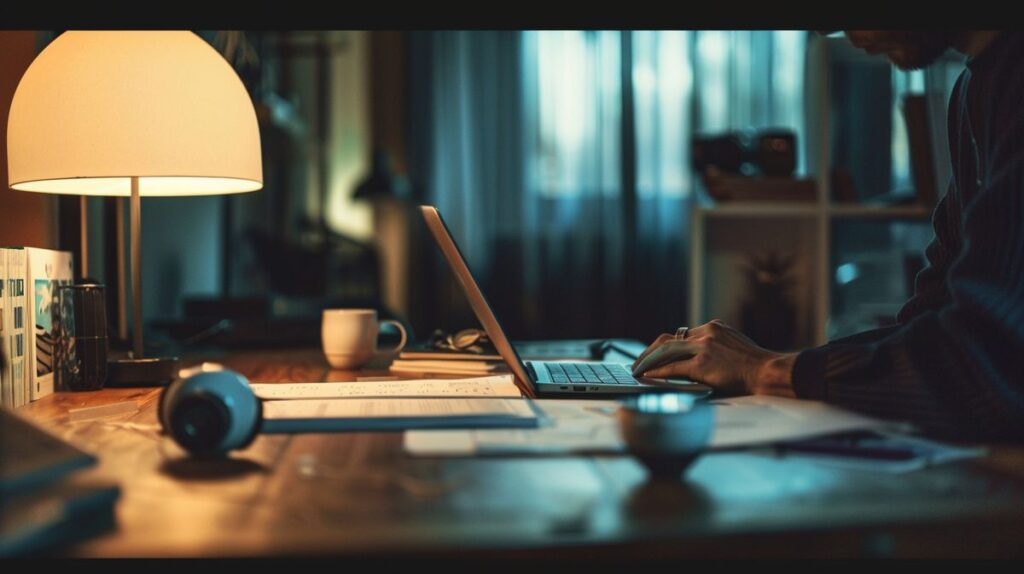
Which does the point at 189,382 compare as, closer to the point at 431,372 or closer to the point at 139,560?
the point at 139,560

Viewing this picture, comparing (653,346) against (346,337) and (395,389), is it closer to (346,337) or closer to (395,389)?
(395,389)

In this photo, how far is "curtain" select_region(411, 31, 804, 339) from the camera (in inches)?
146

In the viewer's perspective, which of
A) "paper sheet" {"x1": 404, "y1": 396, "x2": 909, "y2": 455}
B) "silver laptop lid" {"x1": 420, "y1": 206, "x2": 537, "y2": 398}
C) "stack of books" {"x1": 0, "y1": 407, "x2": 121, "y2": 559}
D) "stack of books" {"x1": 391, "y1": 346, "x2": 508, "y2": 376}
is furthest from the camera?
"stack of books" {"x1": 391, "y1": 346, "x2": 508, "y2": 376}

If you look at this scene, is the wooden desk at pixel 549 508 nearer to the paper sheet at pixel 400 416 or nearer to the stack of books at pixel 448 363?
the paper sheet at pixel 400 416

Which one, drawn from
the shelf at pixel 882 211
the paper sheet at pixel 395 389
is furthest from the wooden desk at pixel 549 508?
the shelf at pixel 882 211

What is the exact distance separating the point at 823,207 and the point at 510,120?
1428 millimetres

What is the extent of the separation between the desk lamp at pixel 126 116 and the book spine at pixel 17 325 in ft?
0.52

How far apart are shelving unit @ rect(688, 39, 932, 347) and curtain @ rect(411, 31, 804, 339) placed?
1.63 ft

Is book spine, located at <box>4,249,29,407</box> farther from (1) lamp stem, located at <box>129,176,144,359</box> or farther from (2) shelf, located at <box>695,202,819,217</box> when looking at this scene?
(2) shelf, located at <box>695,202,819,217</box>

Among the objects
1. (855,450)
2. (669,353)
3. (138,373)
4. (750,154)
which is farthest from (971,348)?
(750,154)

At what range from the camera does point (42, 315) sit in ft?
3.69

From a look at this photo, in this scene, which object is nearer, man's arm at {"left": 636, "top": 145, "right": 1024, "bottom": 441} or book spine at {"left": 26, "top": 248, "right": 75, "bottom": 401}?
man's arm at {"left": 636, "top": 145, "right": 1024, "bottom": 441}

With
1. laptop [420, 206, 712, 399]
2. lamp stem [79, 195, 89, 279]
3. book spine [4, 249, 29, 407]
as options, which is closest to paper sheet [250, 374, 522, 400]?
laptop [420, 206, 712, 399]

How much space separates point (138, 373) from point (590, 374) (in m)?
0.64
